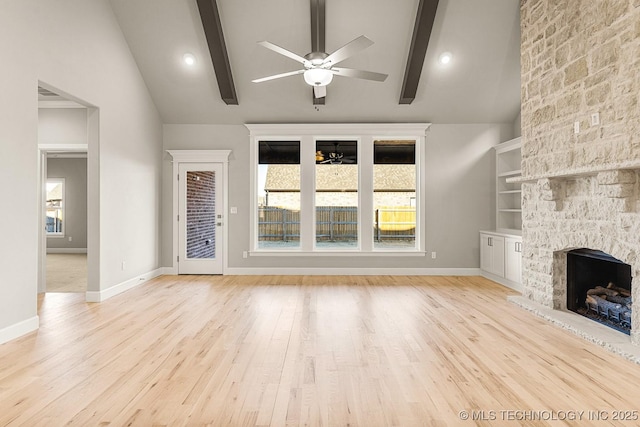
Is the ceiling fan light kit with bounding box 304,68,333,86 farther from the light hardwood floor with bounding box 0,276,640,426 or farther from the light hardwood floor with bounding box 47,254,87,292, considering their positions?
the light hardwood floor with bounding box 47,254,87,292

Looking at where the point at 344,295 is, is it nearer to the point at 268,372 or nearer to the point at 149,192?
the point at 268,372

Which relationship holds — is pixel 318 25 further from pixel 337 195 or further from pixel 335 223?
pixel 335 223

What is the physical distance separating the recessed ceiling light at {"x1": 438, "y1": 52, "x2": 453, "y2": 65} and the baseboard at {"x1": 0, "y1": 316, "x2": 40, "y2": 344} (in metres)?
6.26

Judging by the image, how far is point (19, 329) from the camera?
376 centimetres

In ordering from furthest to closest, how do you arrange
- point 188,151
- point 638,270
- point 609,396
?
point 188,151
point 638,270
point 609,396

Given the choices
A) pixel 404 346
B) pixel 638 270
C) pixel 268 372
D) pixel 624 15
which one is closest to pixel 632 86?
pixel 624 15

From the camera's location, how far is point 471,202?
285 inches

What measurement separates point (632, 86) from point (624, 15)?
0.65m

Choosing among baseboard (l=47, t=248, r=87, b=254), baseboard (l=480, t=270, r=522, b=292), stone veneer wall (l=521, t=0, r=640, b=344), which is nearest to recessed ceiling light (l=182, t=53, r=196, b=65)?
stone veneer wall (l=521, t=0, r=640, b=344)

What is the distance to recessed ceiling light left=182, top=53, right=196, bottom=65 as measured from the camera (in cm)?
609

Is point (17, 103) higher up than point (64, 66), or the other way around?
point (64, 66)

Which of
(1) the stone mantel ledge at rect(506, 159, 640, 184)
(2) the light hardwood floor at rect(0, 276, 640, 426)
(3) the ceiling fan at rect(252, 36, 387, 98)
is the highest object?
(3) the ceiling fan at rect(252, 36, 387, 98)

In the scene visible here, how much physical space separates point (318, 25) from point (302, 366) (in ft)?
14.6

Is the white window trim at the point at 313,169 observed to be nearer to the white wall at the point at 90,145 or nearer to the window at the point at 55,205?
the white wall at the point at 90,145
